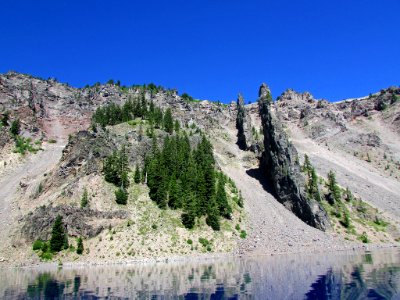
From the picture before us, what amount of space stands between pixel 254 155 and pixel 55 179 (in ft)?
251

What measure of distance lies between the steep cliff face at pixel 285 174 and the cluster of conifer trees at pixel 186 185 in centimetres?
1751

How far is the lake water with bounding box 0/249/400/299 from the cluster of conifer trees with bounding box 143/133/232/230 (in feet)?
87.1

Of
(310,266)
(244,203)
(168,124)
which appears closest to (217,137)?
(168,124)

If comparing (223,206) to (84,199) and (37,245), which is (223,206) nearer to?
(84,199)

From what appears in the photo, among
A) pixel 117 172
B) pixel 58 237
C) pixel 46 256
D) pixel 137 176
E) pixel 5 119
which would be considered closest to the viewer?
pixel 46 256

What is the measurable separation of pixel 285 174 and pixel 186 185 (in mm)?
33961

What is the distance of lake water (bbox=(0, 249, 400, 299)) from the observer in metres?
36.4

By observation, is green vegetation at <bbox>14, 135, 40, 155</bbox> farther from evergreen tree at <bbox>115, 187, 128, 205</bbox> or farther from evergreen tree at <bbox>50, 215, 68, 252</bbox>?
evergreen tree at <bbox>50, 215, 68, 252</bbox>

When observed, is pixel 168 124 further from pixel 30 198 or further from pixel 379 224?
pixel 379 224

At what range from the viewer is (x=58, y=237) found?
241 ft

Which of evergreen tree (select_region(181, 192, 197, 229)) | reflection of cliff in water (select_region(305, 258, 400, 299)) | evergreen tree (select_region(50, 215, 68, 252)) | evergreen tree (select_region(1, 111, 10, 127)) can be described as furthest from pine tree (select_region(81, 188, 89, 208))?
evergreen tree (select_region(1, 111, 10, 127))

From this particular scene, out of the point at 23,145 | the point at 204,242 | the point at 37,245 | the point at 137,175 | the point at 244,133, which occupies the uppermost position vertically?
the point at 244,133

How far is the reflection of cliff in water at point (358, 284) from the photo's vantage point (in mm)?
34000

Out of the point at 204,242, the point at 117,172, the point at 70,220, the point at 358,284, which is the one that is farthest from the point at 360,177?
the point at 358,284
